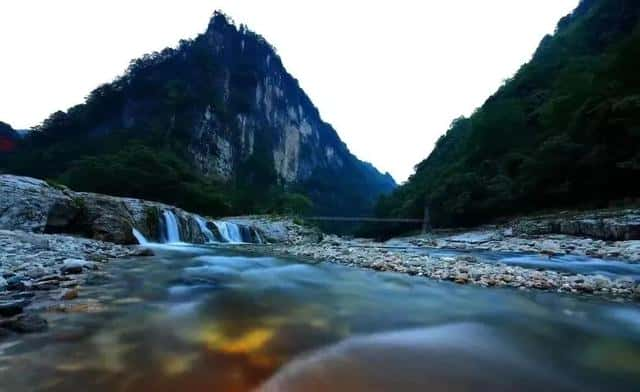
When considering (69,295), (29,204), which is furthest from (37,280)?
(29,204)

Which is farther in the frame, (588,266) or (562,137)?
(562,137)

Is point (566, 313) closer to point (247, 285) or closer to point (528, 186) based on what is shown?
point (247, 285)

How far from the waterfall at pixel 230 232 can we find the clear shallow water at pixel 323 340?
15.6 meters

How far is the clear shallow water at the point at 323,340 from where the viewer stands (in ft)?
6.59

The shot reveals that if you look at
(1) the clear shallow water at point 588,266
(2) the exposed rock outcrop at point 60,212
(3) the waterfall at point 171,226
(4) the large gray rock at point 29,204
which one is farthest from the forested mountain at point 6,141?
(1) the clear shallow water at point 588,266

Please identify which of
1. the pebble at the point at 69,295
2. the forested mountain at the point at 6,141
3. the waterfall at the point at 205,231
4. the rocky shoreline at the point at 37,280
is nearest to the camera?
the rocky shoreline at the point at 37,280

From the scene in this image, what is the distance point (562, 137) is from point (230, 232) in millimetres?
24181

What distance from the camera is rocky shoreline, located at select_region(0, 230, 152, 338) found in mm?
2795

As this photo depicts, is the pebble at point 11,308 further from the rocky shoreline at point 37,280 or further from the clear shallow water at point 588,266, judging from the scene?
the clear shallow water at point 588,266

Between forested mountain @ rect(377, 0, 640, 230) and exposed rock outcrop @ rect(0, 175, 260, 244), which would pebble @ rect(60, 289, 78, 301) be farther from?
forested mountain @ rect(377, 0, 640, 230)

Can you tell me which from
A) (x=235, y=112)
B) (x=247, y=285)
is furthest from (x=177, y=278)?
Answer: (x=235, y=112)

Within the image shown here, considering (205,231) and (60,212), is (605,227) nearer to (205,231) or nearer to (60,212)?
(205,231)

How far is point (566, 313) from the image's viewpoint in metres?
3.76

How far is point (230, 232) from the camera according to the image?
20.7 m
